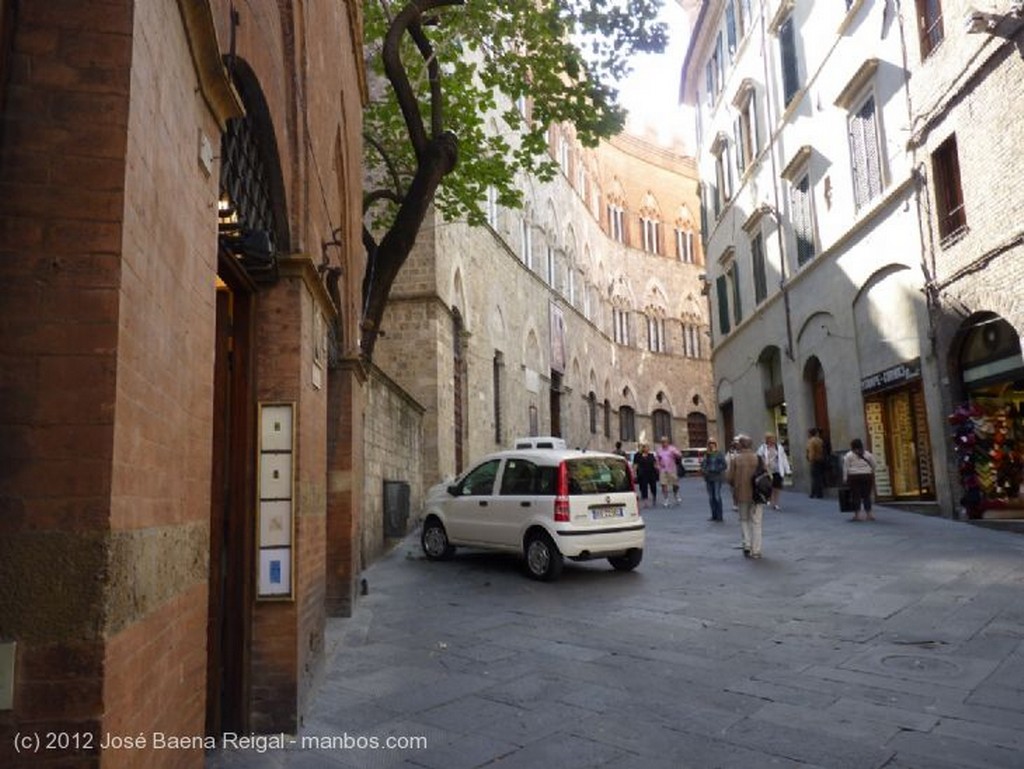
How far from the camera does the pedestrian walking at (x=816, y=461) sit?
18.0 m

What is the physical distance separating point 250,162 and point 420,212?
20.4 ft

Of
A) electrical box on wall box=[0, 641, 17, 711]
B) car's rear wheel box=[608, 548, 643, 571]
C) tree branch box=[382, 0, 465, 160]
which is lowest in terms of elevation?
car's rear wheel box=[608, 548, 643, 571]

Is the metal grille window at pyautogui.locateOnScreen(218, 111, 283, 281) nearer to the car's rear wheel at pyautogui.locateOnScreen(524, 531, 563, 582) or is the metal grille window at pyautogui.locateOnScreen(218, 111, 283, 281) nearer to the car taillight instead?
the car taillight

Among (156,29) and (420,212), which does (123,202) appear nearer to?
(156,29)

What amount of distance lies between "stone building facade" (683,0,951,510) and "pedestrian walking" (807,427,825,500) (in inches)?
23.0

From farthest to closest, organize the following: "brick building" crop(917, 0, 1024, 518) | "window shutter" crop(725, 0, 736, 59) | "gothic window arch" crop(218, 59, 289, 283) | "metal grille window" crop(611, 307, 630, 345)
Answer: "metal grille window" crop(611, 307, 630, 345)
"window shutter" crop(725, 0, 736, 59)
"brick building" crop(917, 0, 1024, 518)
"gothic window arch" crop(218, 59, 289, 283)

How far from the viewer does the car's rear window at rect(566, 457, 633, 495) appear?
9.96m

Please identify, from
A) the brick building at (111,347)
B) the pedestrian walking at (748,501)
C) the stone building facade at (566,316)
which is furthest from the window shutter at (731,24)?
the brick building at (111,347)

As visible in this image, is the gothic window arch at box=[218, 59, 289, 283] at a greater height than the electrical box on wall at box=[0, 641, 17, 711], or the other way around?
the gothic window arch at box=[218, 59, 289, 283]

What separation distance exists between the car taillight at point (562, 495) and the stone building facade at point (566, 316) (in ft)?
30.9

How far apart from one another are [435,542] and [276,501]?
7.00m

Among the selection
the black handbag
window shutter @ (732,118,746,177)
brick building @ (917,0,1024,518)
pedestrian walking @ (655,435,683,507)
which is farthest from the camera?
window shutter @ (732,118,746,177)

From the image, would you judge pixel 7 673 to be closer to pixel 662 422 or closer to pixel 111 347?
pixel 111 347

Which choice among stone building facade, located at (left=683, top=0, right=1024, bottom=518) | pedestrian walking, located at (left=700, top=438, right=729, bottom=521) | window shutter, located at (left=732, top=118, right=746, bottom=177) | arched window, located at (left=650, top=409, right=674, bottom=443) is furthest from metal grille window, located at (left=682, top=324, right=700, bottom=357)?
pedestrian walking, located at (left=700, top=438, right=729, bottom=521)
